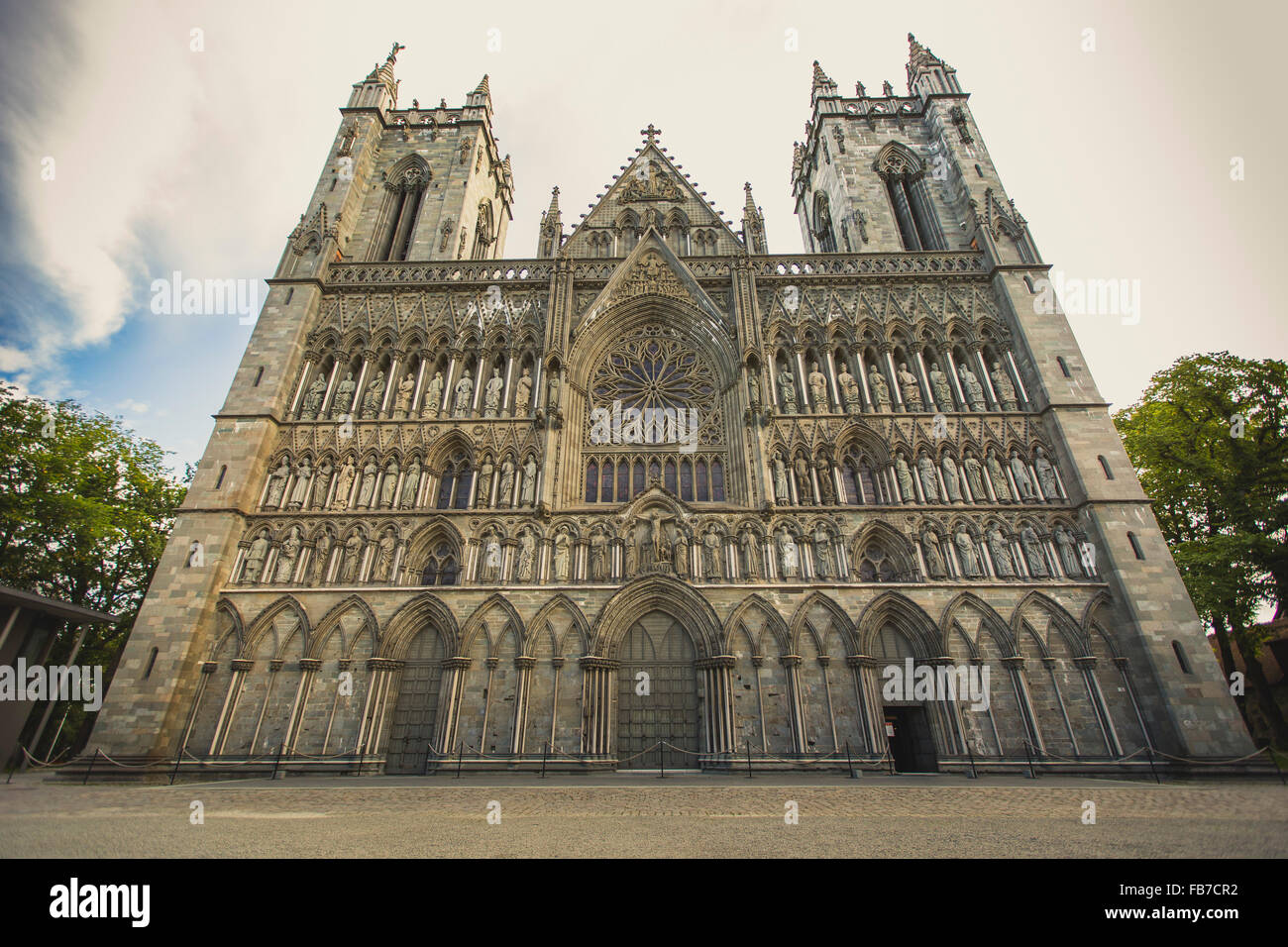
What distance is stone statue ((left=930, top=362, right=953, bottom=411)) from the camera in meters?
17.7

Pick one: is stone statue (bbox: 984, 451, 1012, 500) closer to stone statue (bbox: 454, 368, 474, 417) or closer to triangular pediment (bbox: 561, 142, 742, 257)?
triangular pediment (bbox: 561, 142, 742, 257)

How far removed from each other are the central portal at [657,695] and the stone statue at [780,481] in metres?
4.51

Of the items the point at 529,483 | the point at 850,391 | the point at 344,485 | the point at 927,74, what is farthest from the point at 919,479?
the point at 927,74

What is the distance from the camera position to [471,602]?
1482 centimetres

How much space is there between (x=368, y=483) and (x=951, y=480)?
16.6 meters

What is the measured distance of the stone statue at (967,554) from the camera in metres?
15.0

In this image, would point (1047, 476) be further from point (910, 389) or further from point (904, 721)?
point (904, 721)

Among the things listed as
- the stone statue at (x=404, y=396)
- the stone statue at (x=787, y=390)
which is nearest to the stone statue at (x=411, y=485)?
the stone statue at (x=404, y=396)

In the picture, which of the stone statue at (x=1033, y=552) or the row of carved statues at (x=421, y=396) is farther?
the row of carved statues at (x=421, y=396)

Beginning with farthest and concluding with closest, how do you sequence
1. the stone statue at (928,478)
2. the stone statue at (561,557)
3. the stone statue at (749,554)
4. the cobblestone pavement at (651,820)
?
the stone statue at (928,478), the stone statue at (561,557), the stone statue at (749,554), the cobblestone pavement at (651,820)

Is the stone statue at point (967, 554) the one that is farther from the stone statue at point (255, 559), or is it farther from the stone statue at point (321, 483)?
the stone statue at point (255, 559)

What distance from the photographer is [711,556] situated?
15.4 m

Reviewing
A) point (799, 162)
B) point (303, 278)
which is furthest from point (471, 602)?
point (799, 162)

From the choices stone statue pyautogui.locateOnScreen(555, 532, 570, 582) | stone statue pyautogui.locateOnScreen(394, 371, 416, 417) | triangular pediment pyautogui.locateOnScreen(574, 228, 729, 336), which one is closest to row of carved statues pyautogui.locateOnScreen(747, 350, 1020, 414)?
triangular pediment pyautogui.locateOnScreen(574, 228, 729, 336)
